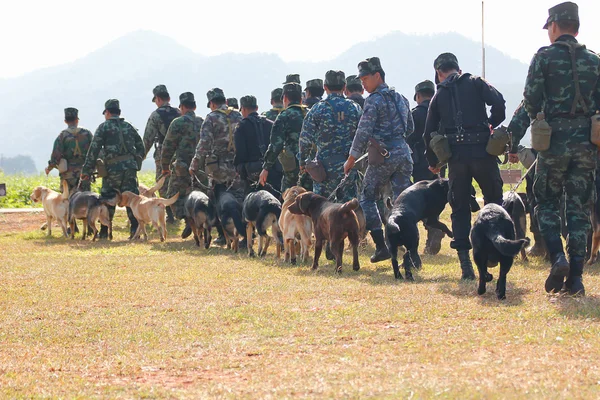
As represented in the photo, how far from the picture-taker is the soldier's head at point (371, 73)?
10039mm

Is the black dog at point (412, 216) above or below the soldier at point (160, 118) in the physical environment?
below

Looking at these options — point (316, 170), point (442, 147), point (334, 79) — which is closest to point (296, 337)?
point (442, 147)

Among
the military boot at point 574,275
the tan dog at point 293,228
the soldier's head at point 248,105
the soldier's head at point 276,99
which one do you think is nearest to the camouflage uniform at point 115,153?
the soldier's head at point 276,99

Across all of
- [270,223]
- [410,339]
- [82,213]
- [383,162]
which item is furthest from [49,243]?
[410,339]

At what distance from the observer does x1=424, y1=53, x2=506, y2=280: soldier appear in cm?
869

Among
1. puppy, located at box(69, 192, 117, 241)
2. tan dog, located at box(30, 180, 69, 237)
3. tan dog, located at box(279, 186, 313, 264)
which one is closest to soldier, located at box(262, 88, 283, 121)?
puppy, located at box(69, 192, 117, 241)

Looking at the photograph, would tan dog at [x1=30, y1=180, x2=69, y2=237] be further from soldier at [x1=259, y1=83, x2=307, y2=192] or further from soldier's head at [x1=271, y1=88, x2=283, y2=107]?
soldier at [x1=259, y1=83, x2=307, y2=192]

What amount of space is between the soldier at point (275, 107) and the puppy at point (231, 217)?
2142 millimetres

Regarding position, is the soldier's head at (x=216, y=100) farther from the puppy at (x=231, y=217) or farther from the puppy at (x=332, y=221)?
the puppy at (x=332, y=221)

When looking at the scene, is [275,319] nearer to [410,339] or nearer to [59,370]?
[410,339]

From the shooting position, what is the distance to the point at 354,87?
13617 millimetres

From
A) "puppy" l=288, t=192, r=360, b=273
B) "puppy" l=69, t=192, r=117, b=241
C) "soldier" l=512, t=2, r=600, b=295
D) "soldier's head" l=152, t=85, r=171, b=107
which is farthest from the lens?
"soldier's head" l=152, t=85, r=171, b=107

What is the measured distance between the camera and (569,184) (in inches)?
301

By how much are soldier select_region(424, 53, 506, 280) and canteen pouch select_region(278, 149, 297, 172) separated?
3780 mm
